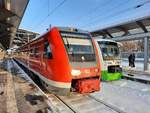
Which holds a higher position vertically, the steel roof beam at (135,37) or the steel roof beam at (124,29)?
the steel roof beam at (124,29)

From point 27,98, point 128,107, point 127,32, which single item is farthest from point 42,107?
point 127,32

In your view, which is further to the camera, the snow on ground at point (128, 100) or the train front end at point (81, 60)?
the train front end at point (81, 60)

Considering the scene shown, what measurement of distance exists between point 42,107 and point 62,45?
224 cm

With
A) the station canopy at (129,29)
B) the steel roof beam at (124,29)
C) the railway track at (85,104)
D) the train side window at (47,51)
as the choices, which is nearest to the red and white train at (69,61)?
the train side window at (47,51)

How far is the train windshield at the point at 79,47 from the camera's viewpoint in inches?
257

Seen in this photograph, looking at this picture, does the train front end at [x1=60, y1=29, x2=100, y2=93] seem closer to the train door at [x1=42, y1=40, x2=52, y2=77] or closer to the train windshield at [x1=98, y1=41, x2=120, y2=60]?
the train door at [x1=42, y1=40, x2=52, y2=77]

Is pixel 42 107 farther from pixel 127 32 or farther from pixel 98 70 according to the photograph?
pixel 127 32

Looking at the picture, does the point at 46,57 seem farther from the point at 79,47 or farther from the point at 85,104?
the point at 85,104

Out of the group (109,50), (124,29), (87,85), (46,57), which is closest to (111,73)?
(109,50)

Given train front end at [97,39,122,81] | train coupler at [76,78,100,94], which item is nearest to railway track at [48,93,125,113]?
train coupler at [76,78,100,94]

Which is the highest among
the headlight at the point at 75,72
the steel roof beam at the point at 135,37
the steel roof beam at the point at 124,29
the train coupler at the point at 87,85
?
the steel roof beam at the point at 124,29

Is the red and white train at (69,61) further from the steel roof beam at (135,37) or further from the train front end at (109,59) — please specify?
the steel roof beam at (135,37)

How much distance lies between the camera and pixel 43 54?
24.6 ft

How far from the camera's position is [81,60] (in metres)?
6.66
